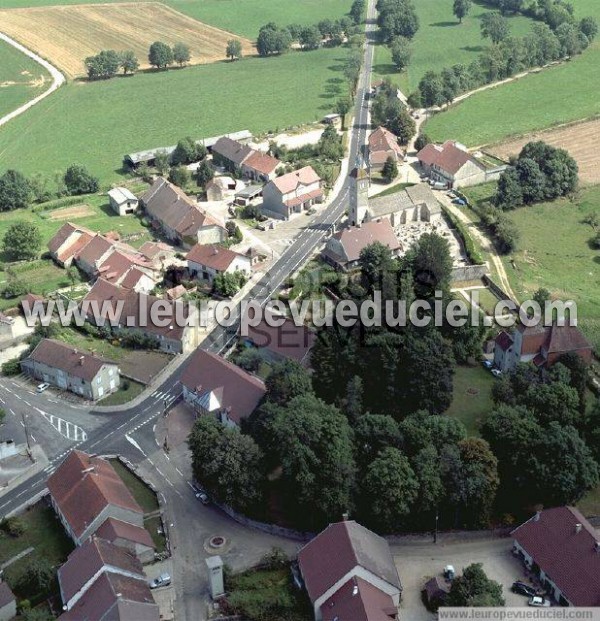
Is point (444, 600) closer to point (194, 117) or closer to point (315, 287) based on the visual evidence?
point (315, 287)

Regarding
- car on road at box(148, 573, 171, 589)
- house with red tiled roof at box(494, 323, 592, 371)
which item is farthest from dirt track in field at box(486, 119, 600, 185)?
car on road at box(148, 573, 171, 589)

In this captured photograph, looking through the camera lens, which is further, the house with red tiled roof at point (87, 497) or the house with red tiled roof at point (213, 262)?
the house with red tiled roof at point (213, 262)

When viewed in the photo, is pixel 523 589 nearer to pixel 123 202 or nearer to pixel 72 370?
pixel 72 370

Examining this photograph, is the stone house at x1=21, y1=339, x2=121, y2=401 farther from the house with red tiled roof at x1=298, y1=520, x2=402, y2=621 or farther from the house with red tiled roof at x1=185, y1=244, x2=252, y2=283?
the house with red tiled roof at x1=298, y1=520, x2=402, y2=621

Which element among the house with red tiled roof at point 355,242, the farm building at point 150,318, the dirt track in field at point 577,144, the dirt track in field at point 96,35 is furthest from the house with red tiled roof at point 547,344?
the dirt track in field at point 96,35

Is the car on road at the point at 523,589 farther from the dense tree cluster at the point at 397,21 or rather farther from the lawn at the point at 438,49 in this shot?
the dense tree cluster at the point at 397,21

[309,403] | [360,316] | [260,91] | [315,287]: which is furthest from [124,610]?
[260,91]
